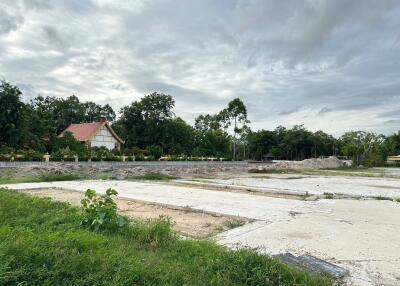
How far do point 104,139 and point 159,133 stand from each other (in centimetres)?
767

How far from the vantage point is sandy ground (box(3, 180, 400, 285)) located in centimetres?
447

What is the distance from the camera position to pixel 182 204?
8961mm

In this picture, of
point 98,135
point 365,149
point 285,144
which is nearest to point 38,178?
point 98,135

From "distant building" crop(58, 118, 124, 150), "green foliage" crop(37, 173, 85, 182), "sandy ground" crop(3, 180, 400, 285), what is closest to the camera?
"sandy ground" crop(3, 180, 400, 285)

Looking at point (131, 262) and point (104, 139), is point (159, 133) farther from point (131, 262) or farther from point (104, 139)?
point (131, 262)

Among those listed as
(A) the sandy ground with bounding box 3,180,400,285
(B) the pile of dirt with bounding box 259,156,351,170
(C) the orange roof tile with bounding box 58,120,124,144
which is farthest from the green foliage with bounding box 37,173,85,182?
(C) the orange roof tile with bounding box 58,120,124,144

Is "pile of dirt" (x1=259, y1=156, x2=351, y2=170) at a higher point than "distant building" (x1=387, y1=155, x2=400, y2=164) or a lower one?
lower

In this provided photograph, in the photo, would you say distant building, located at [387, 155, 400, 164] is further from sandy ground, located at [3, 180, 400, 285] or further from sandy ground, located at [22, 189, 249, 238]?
sandy ground, located at [22, 189, 249, 238]

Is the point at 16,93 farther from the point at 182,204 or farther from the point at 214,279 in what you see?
the point at 214,279

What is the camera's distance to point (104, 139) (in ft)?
159

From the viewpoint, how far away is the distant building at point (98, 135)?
4656cm

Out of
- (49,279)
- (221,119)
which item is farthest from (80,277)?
(221,119)

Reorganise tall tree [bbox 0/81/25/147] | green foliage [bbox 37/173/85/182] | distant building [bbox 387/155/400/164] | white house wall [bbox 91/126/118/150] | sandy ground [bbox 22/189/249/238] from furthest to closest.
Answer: distant building [bbox 387/155/400/164] → white house wall [bbox 91/126/118/150] → tall tree [bbox 0/81/25/147] → green foliage [bbox 37/173/85/182] → sandy ground [bbox 22/189/249/238]

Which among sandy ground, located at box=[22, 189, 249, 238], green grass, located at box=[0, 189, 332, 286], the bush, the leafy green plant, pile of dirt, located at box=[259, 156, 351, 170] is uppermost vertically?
the bush
